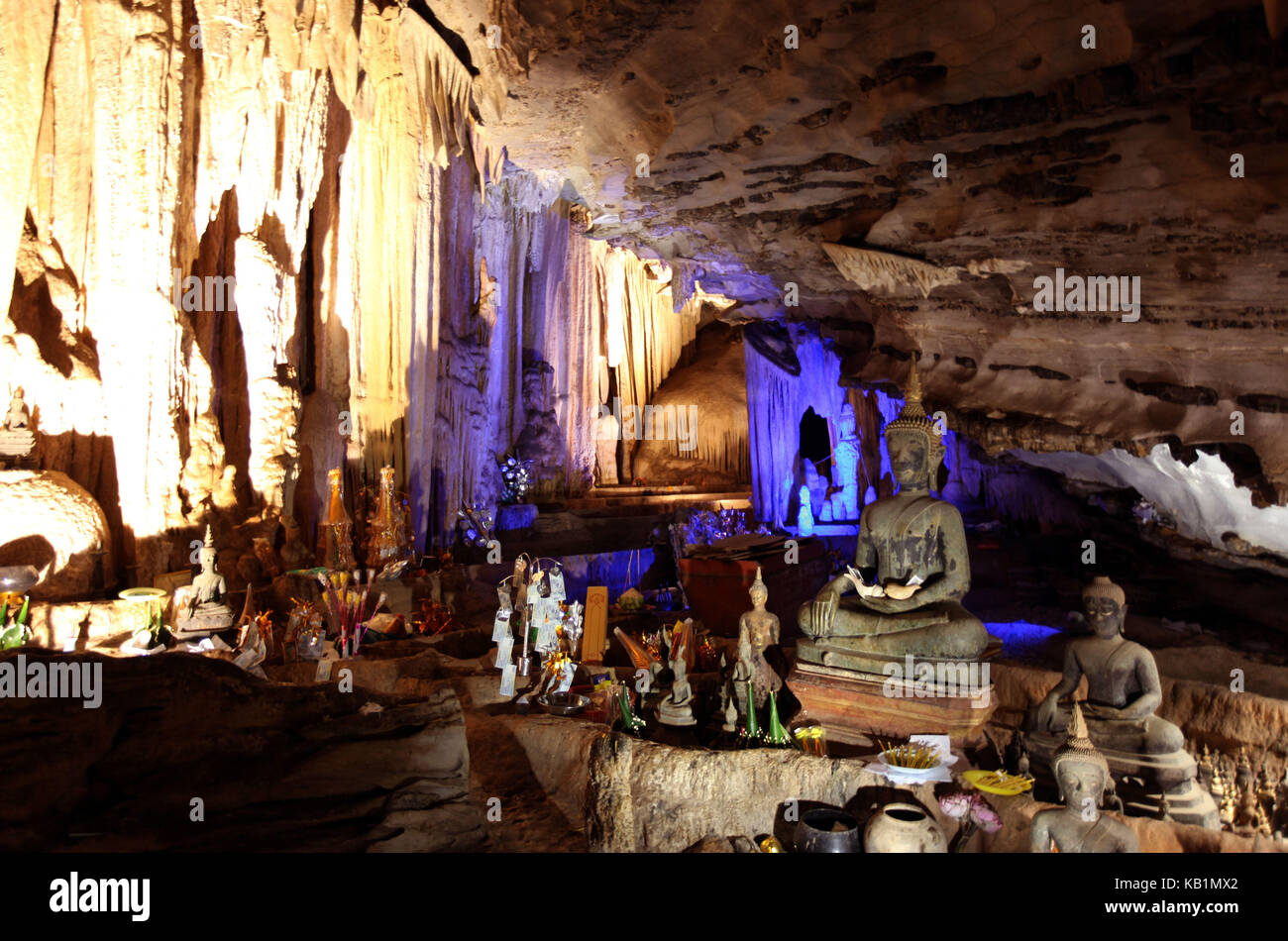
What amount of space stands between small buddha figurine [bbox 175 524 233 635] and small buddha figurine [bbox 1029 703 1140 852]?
299 inches

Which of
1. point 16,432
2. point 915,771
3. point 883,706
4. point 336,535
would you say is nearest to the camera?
point 915,771

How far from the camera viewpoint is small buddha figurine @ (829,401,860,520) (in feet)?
66.4

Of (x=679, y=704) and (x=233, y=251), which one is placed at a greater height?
(x=233, y=251)

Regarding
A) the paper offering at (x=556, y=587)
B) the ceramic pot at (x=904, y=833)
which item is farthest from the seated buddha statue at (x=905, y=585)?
the paper offering at (x=556, y=587)

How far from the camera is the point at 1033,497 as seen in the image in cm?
2088

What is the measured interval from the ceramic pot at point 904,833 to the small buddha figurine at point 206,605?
6824 mm

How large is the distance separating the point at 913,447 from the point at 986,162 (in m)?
4.06

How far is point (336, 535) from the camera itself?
10602 mm

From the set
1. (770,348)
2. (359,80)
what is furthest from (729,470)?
(359,80)

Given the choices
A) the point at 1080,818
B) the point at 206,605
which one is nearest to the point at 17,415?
the point at 206,605

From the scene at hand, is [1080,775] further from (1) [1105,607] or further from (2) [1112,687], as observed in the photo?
(1) [1105,607]

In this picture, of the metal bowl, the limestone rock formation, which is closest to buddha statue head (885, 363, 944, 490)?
the metal bowl

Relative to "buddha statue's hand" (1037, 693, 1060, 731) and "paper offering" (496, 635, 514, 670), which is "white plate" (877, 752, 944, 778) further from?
"paper offering" (496, 635, 514, 670)
